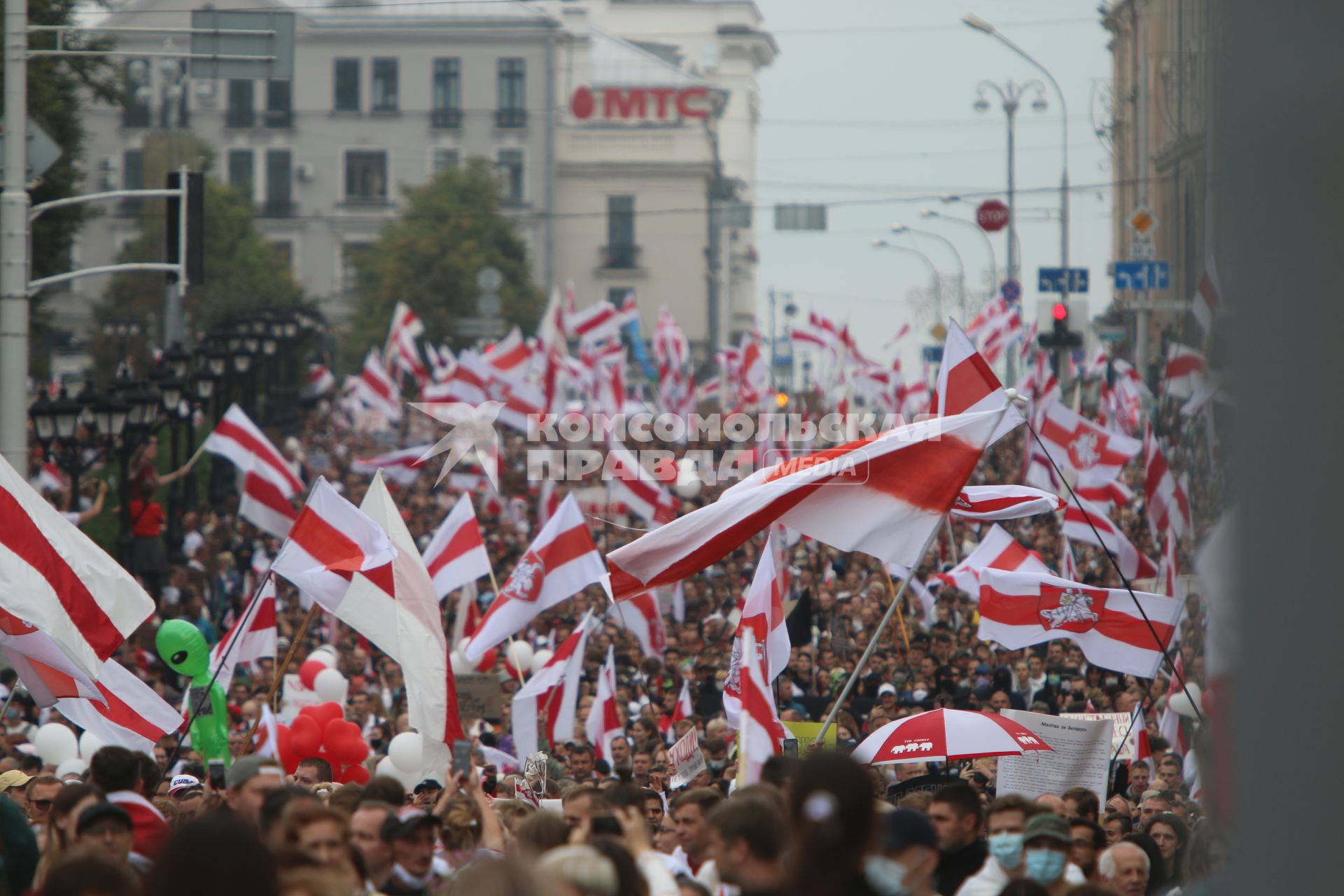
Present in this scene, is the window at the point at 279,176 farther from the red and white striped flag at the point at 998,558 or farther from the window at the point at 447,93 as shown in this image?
the red and white striped flag at the point at 998,558

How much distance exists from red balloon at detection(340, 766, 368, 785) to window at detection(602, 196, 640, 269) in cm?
7822

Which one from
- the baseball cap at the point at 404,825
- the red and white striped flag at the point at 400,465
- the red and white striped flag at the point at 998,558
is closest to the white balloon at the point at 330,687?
the red and white striped flag at the point at 400,465

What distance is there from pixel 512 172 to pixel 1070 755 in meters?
76.3

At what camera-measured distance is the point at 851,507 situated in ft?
27.7

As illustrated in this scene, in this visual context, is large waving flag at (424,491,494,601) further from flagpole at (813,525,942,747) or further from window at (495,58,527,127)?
window at (495,58,527,127)

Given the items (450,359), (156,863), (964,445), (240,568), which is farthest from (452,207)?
(156,863)

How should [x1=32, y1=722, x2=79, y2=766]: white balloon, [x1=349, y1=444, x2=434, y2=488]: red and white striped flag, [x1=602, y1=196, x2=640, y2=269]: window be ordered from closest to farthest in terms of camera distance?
[x1=32, y1=722, x2=79, y2=766]: white balloon, [x1=349, y1=444, x2=434, y2=488]: red and white striped flag, [x1=602, y1=196, x2=640, y2=269]: window

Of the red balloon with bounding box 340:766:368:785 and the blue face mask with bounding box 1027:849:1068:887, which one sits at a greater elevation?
the blue face mask with bounding box 1027:849:1068:887

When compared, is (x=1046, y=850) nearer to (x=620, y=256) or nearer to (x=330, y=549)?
(x=330, y=549)

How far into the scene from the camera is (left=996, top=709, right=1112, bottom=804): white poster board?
893 centimetres

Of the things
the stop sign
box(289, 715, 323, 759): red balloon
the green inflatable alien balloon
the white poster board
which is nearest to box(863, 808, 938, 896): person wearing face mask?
the white poster board

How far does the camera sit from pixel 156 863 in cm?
341

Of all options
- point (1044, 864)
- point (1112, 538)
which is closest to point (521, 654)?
point (1112, 538)

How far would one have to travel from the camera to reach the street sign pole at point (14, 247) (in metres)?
15.4
